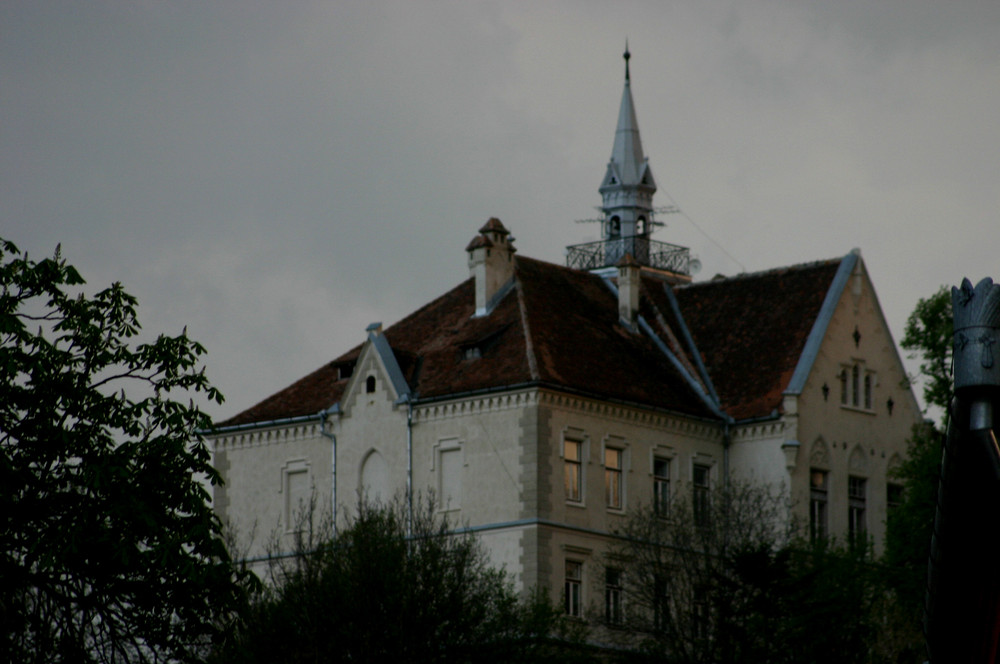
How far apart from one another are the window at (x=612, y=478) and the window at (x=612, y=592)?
227 centimetres

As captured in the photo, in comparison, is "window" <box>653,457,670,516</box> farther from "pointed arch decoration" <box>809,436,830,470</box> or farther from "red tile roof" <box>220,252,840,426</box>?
"pointed arch decoration" <box>809,436,830,470</box>

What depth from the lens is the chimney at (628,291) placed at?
2849 inches

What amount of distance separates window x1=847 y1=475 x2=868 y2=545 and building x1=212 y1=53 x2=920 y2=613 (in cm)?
7

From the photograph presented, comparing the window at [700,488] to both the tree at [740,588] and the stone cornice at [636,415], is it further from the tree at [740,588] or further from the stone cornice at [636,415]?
the stone cornice at [636,415]

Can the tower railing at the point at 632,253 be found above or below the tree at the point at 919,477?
above

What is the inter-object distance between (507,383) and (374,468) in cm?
561

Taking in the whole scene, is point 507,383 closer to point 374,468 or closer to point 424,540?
point 374,468

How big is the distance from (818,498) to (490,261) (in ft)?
43.3

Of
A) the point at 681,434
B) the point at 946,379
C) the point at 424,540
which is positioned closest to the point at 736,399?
the point at 681,434

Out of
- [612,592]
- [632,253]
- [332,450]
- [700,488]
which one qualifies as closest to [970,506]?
[612,592]

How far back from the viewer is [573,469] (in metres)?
65.4

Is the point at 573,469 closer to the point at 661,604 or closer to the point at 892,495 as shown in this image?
the point at 661,604

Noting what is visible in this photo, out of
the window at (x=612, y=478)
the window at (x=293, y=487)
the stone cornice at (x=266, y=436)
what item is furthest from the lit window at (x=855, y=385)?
the window at (x=293, y=487)

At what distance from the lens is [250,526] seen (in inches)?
2746
